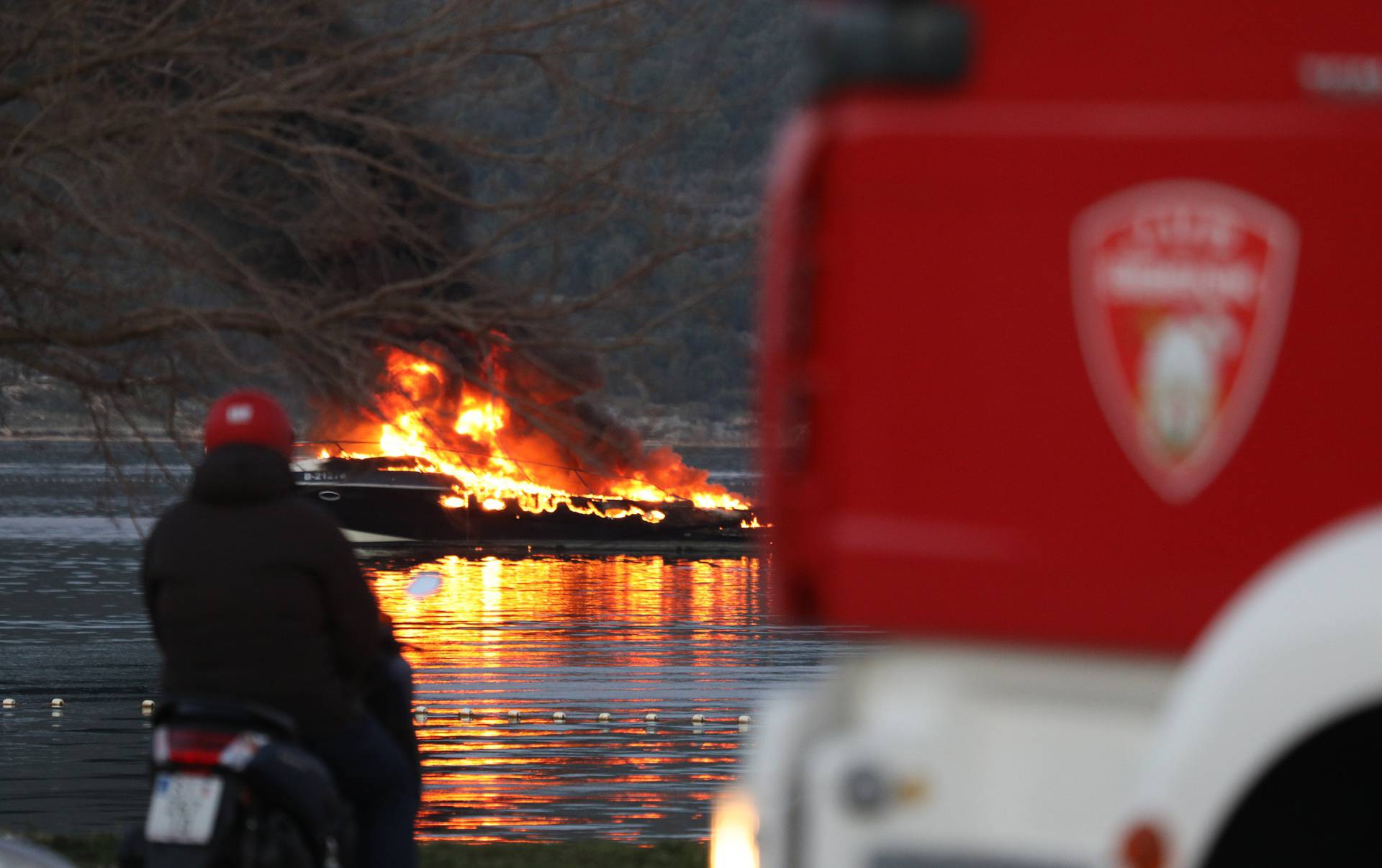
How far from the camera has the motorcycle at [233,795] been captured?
4492 mm

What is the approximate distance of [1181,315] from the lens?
246cm

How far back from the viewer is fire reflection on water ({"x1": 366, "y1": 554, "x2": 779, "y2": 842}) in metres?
9.95

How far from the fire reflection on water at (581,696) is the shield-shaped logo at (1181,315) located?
356cm

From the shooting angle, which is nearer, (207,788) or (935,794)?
(935,794)

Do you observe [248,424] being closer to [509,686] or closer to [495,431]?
[495,431]

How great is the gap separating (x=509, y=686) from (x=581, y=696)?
0.94m

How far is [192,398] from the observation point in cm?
782

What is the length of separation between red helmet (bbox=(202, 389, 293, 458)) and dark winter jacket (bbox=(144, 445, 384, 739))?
4 cm

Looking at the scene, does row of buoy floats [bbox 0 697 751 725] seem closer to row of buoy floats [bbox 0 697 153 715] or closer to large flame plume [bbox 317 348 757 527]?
row of buoy floats [bbox 0 697 153 715]

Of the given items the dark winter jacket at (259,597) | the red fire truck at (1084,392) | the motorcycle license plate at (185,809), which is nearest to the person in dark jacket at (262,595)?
the dark winter jacket at (259,597)

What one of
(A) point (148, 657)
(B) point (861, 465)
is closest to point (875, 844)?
(B) point (861, 465)

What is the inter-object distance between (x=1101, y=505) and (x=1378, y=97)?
614 millimetres

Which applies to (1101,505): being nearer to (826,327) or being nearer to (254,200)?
(826,327)

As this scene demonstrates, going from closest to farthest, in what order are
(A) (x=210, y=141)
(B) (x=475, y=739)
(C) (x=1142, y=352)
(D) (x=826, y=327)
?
(C) (x=1142, y=352), (D) (x=826, y=327), (A) (x=210, y=141), (B) (x=475, y=739)
